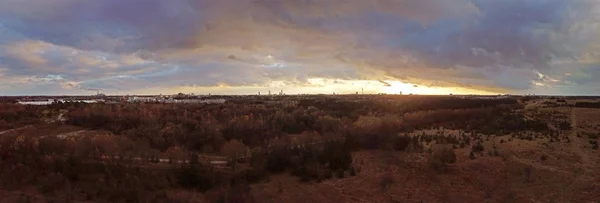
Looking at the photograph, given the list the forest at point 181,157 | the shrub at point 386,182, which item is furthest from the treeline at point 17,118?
the shrub at point 386,182

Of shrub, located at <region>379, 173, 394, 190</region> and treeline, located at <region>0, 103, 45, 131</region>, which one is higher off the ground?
treeline, located at <region>0, 103, 45, 131</region>

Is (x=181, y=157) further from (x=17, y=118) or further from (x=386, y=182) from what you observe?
(x=17, y=118)

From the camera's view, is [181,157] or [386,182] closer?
[386,182]

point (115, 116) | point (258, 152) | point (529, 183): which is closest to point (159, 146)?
point (258, 152)

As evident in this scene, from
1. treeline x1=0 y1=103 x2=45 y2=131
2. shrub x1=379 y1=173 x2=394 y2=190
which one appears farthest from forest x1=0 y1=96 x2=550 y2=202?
treeline x1=0 y1=103 x2=45 y2=131

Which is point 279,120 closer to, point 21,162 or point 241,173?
point 241,173

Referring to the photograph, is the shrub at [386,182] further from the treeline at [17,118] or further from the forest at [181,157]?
the treeline at [17,118]

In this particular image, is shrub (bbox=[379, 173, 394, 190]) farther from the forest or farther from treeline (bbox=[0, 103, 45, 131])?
treeline (bbox=[0, 103, 45, 131])

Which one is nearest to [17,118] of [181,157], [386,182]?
[181,157]

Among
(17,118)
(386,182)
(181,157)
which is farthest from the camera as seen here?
(17,118)

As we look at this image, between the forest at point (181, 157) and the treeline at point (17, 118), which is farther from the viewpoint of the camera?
the treeline at point (17, 118)

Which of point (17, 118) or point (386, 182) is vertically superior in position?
point (17, 118)
